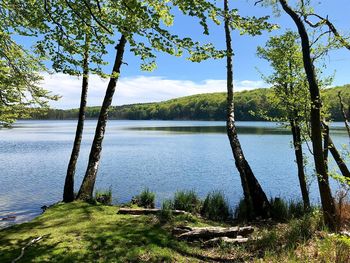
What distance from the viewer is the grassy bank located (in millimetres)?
7629

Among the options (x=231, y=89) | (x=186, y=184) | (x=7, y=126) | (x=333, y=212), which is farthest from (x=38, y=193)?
(x=333, y=212)

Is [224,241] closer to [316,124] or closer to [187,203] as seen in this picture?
[316,124]

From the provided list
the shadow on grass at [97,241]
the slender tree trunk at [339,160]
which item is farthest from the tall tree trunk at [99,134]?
the slender tree trunk at [339,160]

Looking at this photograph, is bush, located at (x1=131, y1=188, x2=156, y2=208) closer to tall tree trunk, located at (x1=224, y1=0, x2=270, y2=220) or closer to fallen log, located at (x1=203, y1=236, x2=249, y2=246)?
tall tree trunk, located at (x1=224, y1=0, x2=270, y2=220)

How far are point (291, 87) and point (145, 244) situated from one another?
33.0ft

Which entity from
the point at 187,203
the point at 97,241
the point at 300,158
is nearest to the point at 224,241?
the point at 97,241

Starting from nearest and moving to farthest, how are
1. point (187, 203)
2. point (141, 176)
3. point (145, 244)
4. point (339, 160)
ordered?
point (145, 244), point (339, 160), point (187, 203), point (141, 176)

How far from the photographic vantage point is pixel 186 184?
24.9 meters

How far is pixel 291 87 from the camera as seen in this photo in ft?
50.2

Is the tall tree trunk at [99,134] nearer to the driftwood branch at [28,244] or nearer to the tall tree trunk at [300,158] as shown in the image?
the driftwood branch at [28,244]

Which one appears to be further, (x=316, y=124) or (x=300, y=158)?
(x=300, y=158)

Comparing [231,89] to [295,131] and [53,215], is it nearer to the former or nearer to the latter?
[295,131]

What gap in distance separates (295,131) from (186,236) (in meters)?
8.66

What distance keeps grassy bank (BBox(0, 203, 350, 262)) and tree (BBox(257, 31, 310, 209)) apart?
17.6 ft
